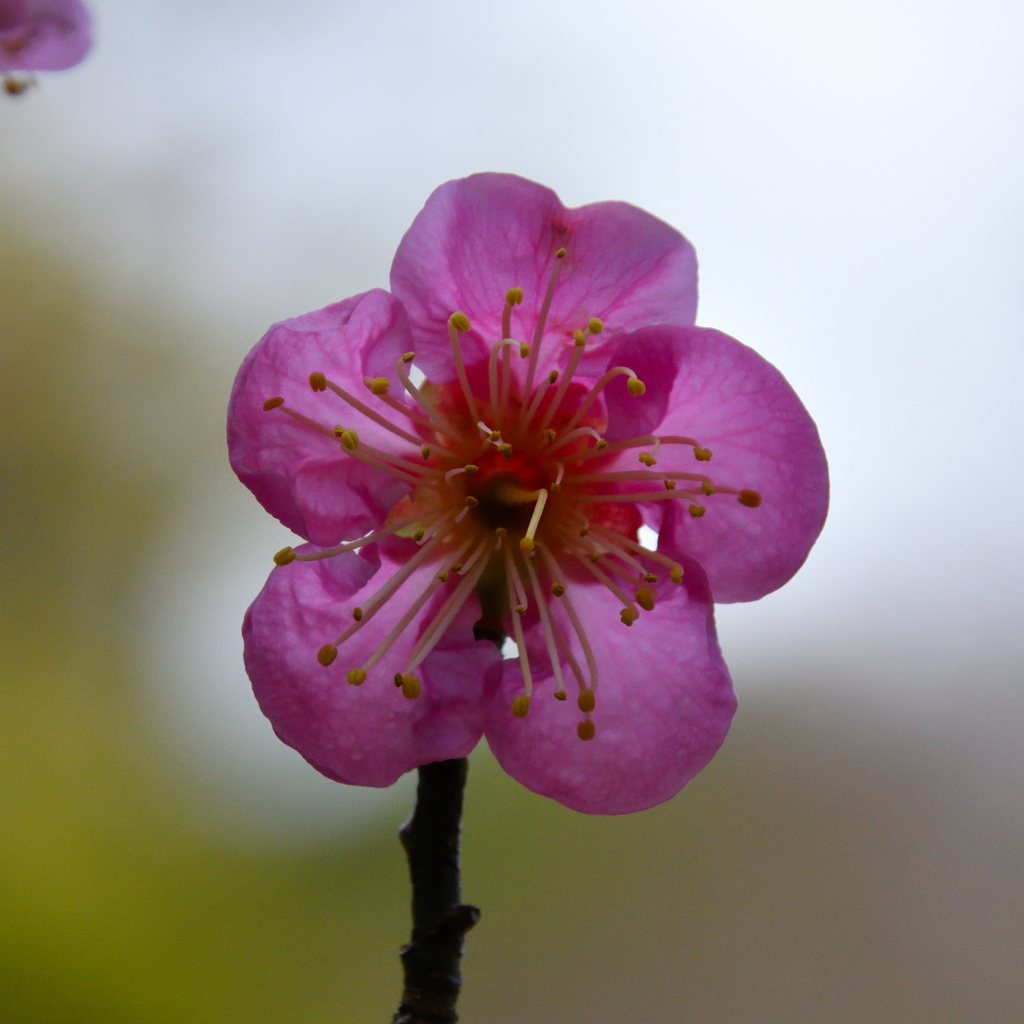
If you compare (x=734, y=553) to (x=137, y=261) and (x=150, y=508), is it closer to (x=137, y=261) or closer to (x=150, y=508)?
(x=150, y=508)

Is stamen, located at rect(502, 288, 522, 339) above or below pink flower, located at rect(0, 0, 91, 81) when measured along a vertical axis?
below

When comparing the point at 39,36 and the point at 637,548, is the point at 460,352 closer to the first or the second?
the point at 637,548

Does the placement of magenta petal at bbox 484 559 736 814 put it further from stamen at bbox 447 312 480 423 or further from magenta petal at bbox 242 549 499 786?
stamen at bbox 447 312 480 423

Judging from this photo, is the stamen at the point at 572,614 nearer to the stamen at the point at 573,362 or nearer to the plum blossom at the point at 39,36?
the stamen at the point at 573,362

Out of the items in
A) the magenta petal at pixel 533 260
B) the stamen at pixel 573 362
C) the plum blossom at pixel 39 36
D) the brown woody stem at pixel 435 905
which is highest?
the plum blossom at pixel 39 36

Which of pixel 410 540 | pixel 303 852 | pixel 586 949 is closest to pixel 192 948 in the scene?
pixel 303 852

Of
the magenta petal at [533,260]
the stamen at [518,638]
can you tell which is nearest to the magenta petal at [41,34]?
the magenta petal at [533,260]

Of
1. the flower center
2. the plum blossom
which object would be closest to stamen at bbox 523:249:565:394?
the flower center
